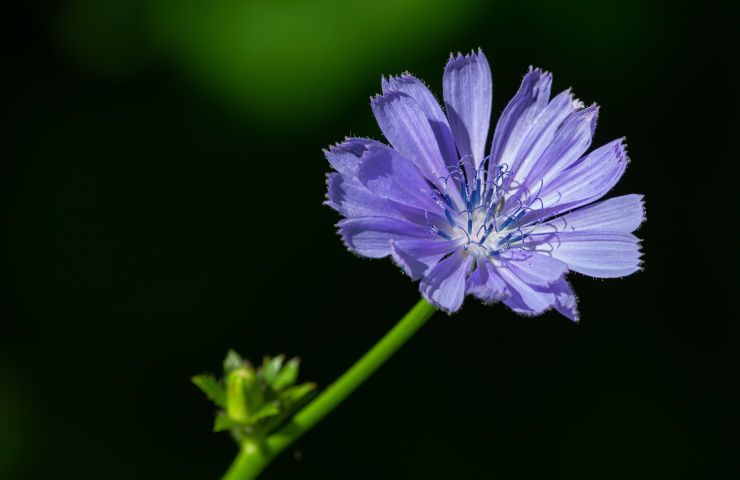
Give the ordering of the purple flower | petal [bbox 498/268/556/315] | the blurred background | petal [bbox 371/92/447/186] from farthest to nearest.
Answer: the blurred background
petal [bbox 371/92/447/186]
the purple flower
petal [bbox 498/268/556/315]

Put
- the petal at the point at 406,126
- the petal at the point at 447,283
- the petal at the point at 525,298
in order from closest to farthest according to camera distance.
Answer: the petal at the point at 447,283
the petal at the point at 525,298
the petal at the point at 406,126

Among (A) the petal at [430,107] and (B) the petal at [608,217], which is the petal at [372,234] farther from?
(B) the petal at [608,217]

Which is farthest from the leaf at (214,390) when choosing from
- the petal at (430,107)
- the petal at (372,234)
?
→ the petal at (430,107)

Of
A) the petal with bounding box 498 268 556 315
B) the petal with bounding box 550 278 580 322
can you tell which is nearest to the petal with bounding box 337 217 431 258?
the petal with bounding box 498 268 556 315

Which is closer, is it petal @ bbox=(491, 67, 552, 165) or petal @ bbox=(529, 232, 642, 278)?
petal @ bbox=(529, 232, 642, 278)

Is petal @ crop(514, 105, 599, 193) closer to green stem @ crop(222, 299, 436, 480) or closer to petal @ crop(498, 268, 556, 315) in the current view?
petal @ crop(498, 268, 556, 315)

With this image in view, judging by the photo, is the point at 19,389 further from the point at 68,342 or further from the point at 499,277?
the point at 499,277

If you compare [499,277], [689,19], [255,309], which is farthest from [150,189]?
[689,19]
